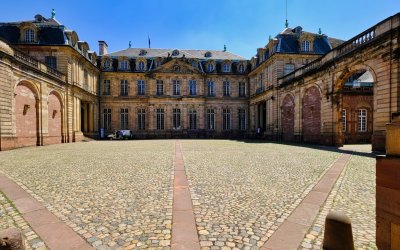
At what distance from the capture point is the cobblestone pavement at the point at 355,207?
2880 mm

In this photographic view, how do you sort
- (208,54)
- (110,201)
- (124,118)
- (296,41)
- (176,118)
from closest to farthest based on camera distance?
(110,201) → (296,41) → (124,118) → (176,118) → (208,54)

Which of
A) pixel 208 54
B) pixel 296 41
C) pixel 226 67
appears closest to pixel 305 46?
pixel 296 41

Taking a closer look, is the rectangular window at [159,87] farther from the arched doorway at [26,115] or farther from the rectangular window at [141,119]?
the arched doorway at [26,115]

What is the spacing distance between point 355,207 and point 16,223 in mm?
5524

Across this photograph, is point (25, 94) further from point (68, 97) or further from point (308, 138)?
point (308, 138)

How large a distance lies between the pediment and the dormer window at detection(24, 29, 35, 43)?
1465cm

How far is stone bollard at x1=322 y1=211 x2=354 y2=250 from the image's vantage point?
226 centimetres

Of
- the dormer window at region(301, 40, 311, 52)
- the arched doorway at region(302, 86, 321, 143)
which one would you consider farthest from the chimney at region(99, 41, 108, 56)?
the arched doorway at region(302, 86, 321, 143)

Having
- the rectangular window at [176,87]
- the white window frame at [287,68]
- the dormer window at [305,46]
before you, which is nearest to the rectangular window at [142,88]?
the rectangular window at [176,87]

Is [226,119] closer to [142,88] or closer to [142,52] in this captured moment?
[142,88]

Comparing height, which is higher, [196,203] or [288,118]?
[288,118]

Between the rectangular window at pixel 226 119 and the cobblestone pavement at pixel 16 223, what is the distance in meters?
31.4

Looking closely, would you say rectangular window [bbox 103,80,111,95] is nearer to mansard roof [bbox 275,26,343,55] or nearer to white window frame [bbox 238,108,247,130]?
white window frame [bbox 238,108,247,130]

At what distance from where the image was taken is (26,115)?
17.1 metres
